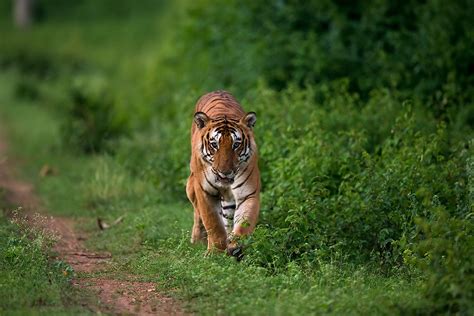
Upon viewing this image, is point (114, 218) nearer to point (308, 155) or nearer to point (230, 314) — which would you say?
point (308, 155)

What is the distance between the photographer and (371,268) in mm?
7145

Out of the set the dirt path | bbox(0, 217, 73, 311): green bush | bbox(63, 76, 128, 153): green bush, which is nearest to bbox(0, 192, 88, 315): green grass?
bbox(0, 217, 73, 311): green bush

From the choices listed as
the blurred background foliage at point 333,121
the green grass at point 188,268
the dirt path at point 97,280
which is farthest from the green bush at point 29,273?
the blurred background foliage at point 333,121

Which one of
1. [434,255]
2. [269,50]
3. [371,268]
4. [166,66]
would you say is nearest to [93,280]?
[371,268]

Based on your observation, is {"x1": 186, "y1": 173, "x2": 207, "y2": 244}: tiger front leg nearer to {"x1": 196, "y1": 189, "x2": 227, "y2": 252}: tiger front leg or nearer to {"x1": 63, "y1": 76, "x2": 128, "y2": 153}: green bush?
{"x1": 196, "y1": 189, "x2": 227, "y2": 252}: tiger front leg

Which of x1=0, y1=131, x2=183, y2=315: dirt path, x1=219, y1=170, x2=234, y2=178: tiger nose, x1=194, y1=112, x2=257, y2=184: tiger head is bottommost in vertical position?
x1=0, y1=131, x2=183, y2=315: dirt path

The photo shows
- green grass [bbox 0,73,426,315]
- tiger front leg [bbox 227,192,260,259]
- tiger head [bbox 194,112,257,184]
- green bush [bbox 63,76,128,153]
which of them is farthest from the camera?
green bush [bbox 63,76,128,153]

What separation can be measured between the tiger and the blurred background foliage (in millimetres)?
313

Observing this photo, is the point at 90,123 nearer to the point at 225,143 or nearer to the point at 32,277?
the point at 225,143

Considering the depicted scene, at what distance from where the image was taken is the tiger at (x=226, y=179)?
7266mm

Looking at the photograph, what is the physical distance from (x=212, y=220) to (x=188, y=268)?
2.39ft

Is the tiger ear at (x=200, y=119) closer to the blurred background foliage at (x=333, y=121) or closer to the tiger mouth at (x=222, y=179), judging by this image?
the tiger mouth at (x=222, y=179)

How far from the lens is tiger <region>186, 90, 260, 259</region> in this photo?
7.27m

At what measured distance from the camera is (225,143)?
7289mm
